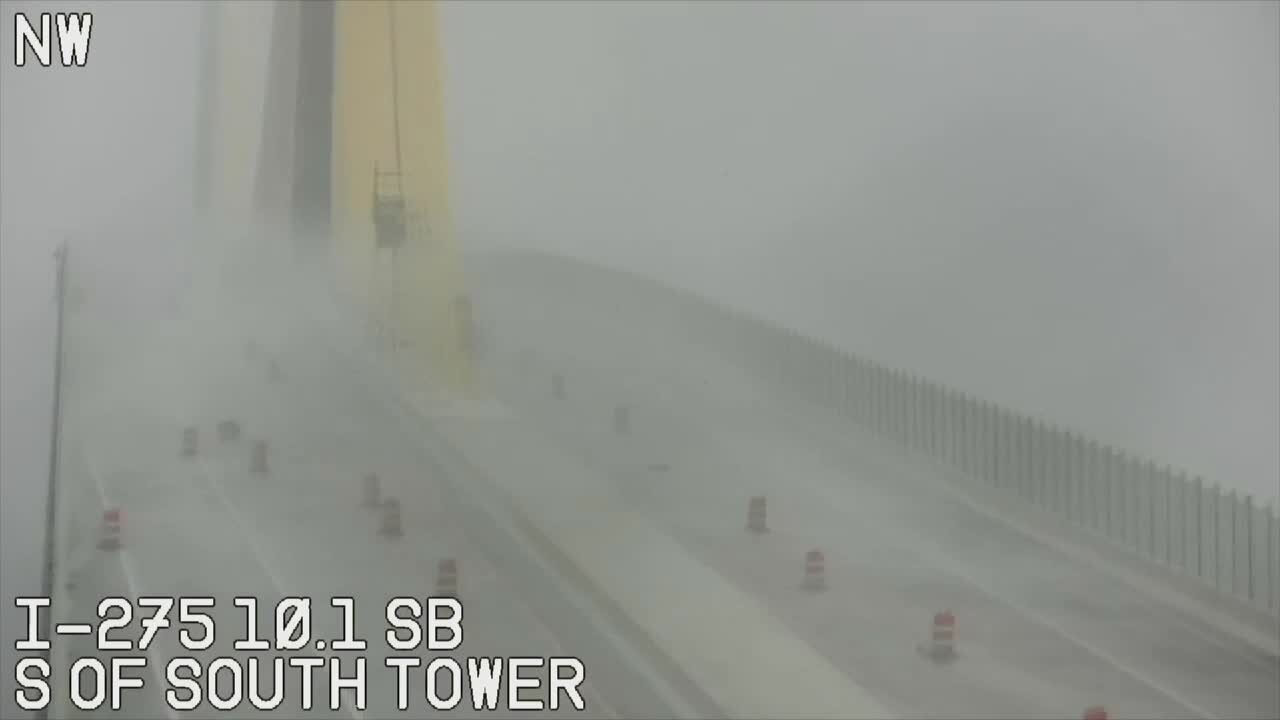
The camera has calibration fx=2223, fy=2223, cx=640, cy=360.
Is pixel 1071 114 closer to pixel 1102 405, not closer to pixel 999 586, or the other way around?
pixel 1102 405

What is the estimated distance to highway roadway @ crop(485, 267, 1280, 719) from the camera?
8438 mm

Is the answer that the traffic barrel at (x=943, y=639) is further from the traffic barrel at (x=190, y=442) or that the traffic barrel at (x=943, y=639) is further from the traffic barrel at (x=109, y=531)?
the traffic barrel at (x=190, y=442)

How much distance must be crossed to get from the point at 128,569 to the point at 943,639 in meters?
3.46

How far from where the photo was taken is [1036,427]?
12.4 metres

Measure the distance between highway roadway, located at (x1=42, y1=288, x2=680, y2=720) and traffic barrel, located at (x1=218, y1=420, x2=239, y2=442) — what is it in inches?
2.1

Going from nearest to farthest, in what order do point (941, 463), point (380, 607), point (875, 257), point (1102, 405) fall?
point (380, 607) < point (941, 463) < point (1102, 405) < point (875, 257)

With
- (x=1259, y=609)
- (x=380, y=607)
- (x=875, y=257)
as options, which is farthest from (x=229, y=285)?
(x=1259, y=609)

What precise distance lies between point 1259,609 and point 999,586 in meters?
1.17

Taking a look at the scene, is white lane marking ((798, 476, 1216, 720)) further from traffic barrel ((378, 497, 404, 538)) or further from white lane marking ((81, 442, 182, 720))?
white lane marking ((81, 442, 182, 720))

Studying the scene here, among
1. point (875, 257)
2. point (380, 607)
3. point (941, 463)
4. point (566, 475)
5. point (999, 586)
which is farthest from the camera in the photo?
point (875, 257)

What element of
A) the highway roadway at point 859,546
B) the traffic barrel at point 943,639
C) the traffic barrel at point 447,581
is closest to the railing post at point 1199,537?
the highway roadway at point 859,546

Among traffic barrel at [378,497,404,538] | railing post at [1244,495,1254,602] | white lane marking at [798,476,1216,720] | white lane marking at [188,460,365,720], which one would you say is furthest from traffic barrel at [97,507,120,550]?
railing post at [1244,495,1254,602]

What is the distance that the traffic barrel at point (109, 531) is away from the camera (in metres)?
9.92

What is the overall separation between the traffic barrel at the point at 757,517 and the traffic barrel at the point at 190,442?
301 centimetres
